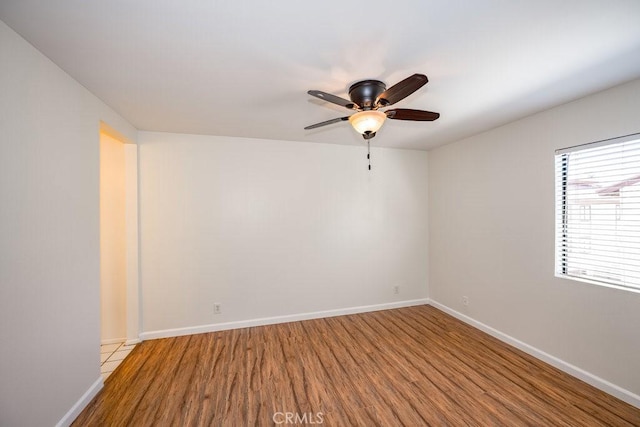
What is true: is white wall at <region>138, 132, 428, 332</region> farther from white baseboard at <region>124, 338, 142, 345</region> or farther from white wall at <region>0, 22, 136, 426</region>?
white wall at <region>0, 22, 136, 426</region>

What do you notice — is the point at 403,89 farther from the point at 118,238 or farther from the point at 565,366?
the point at 118,238

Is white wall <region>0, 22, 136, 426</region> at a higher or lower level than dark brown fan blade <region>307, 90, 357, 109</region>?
lower

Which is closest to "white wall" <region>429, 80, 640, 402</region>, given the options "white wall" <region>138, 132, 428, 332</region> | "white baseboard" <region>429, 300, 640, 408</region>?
"white baseboard" <region>429, 300, 640, 408</region>

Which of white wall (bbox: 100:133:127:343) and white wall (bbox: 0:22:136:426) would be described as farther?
white wall (bbox: 100:133:127:343)

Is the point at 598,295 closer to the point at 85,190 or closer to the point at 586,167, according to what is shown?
the point at 586,167

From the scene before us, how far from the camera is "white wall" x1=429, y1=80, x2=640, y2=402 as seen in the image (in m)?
1.94

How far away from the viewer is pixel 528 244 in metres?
2.56

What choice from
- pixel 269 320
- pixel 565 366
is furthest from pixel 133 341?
pixel 565 366

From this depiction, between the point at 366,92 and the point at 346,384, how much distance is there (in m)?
2.37

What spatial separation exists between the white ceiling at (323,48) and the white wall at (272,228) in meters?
0.93

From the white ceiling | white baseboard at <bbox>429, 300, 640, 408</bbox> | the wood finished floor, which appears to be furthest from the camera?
white baseboard at <bbox>429, 300, 640, 408</bbox>

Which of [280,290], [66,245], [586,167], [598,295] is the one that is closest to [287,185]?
[280,290]

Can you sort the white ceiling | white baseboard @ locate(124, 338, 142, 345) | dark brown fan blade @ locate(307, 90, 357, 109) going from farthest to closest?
A: white baseboard @ locate(124, 338, 142, 345), dark brown fan blade @ locate(307, 90, 357, 109), the white ceiling

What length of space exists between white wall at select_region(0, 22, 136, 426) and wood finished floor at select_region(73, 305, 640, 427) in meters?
0.50
